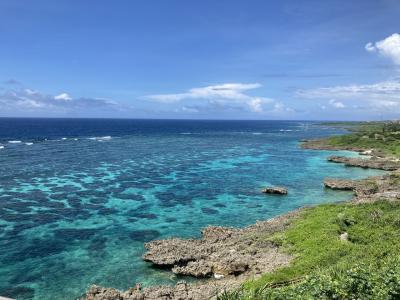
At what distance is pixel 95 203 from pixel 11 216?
38.6 feet

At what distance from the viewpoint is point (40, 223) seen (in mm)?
48312

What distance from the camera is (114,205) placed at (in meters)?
57.6

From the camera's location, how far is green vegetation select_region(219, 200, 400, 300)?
21.1 m

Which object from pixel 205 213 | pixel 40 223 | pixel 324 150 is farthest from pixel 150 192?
pixel 324 150

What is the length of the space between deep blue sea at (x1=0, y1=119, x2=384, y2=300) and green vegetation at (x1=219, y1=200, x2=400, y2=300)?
9.72m

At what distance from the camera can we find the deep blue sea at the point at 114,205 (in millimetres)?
34938

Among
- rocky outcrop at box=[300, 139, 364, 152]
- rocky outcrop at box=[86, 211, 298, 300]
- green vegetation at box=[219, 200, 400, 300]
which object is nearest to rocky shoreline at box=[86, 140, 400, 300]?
rocky outcrop at box=[86, 211, 298, 300]

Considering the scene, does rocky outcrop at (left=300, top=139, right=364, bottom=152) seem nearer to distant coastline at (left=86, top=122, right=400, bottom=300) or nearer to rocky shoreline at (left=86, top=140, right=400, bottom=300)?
distant coastline at (left=86, top=122, right=400, bottom=300)

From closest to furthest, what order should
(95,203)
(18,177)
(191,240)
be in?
(191,240) → (95,203) → (18,177)

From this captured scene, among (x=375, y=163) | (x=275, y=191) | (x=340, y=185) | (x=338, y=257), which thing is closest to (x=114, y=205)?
(x=275, y=191)

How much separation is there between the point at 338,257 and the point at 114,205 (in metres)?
34.9

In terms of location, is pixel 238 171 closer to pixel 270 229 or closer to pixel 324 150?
pixel 270 229

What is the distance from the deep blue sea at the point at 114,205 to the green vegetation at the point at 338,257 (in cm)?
972

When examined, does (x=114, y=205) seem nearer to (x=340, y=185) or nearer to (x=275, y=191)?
→ (x=275, y=191)
